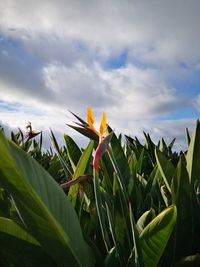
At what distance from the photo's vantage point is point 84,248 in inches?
20.5

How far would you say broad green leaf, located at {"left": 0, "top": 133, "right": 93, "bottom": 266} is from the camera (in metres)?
0.39

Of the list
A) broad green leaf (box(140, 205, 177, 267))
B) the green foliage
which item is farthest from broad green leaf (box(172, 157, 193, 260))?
broad green leaf (box(140, 205, 177, 267))

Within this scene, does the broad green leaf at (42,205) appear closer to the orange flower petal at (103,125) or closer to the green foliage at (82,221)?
the green foliage at (82,221)

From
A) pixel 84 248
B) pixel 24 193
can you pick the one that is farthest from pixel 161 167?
pixel 24 193

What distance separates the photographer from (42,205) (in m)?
0.42

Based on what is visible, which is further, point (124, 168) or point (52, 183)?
point (124, 168)

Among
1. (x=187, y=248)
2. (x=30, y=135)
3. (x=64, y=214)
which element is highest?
(x=30, y=135)

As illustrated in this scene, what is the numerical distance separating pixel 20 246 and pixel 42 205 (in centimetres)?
16

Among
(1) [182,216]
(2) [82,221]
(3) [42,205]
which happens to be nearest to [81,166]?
(2) [82,221]

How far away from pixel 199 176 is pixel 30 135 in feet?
3.85

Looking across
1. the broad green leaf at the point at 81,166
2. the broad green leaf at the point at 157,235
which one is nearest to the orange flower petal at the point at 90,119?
the broad green leaf at the point at 81,166

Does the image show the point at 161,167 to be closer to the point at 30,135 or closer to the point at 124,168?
the point at 124,168

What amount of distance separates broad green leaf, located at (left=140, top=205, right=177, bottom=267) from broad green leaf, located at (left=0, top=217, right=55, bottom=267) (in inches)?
6.7

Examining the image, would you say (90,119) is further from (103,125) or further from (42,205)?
(42,205)
